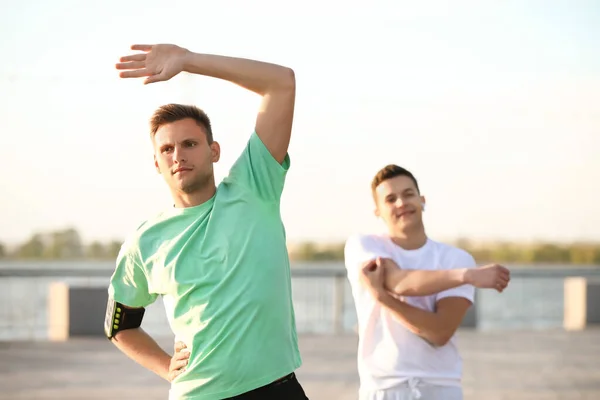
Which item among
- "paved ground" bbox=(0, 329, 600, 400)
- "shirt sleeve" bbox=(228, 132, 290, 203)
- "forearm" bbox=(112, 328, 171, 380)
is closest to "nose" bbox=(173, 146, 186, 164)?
"shirt sleeve" bbox=(228, 132, 290, 203)

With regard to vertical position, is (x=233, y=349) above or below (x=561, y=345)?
above

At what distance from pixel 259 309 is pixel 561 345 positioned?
1310 cm

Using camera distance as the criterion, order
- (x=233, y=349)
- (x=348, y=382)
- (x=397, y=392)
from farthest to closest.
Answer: (x=348, y=382)
(x=397, y=392)
(x=233, y=349)

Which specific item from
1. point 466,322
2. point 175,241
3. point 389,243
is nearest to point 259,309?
point 175,241

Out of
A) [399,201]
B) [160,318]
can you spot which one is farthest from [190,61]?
[160,318]

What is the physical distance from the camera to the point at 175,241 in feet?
12.3

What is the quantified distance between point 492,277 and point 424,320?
0.47 metres

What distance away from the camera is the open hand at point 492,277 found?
4.21 metres

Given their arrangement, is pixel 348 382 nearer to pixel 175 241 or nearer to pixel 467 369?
pixel 467 369

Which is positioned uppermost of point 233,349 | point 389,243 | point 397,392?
point 389,243

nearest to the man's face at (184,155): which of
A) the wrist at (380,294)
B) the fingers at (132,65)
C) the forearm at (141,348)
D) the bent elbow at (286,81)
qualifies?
the fingers at (132,65)

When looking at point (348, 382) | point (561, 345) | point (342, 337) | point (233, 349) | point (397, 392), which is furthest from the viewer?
point (342, 337)

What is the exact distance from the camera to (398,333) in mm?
4652

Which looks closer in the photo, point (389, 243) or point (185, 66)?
point (185, 66)
